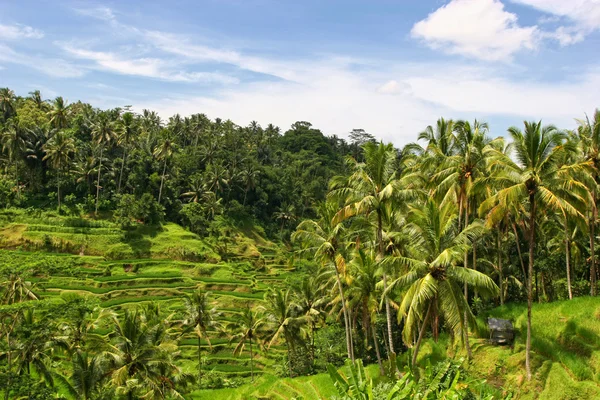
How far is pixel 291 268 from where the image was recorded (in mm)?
51062

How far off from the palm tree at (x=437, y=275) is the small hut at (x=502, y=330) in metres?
6.48

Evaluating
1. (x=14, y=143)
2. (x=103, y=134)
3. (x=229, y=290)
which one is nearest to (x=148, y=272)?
(x=229, y=290)

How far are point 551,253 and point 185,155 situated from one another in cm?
6411

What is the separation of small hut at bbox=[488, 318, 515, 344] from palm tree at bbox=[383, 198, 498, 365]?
255 inches

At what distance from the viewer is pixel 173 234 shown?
2653 inches

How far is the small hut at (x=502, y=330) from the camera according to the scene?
23.6 metres

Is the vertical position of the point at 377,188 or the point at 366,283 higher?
the point at 377,188

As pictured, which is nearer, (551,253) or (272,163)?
(551,253)

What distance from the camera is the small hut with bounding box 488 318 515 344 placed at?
930 inches

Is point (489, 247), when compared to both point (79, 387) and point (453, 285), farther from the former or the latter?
point (79, 387)

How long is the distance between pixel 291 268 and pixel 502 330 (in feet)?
97.5

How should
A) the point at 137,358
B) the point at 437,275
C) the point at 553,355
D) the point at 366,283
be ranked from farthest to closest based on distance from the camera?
the point at 366,283 → the point at 137,358 → the point at 553,355 → the point at 437,275

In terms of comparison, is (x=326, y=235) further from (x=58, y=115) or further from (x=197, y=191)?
(x=58, y=115)

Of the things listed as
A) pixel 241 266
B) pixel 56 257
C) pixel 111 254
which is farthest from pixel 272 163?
pixel 56 257
